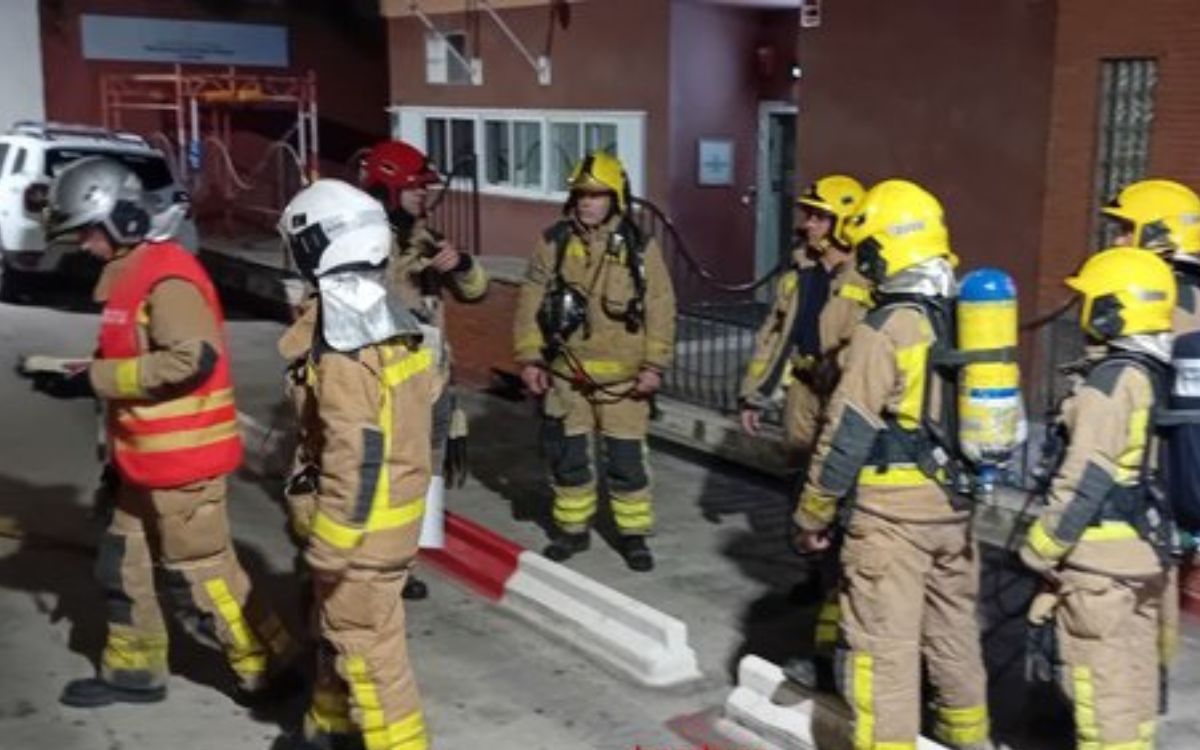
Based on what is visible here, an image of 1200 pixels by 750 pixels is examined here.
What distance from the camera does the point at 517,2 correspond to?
15250mm

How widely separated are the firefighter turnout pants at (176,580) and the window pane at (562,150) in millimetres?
10283


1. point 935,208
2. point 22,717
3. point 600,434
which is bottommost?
point 22,717

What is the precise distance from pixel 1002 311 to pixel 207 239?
17.2 metres

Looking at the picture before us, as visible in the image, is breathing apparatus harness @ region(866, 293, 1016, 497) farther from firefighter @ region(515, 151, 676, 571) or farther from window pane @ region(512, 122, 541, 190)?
window pane @ region(512, 122, 541, 190)

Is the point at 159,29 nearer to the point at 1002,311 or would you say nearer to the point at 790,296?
the point at 790,296

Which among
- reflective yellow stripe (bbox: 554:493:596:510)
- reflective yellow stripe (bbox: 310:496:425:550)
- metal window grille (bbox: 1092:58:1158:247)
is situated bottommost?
reflective yellow stripe (bbox: 554:493:596:510)

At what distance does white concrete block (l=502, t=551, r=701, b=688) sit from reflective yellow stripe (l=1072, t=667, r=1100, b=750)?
1.65m

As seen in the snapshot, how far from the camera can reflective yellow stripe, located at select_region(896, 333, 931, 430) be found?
405cm

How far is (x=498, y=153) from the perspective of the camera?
52.8ft

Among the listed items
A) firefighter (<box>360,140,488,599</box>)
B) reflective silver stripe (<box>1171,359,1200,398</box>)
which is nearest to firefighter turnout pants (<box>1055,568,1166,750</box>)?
reflective silver stripe (<box>1171,359,1200,398</box>)

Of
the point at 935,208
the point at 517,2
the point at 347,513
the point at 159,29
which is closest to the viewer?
the point at 347,513

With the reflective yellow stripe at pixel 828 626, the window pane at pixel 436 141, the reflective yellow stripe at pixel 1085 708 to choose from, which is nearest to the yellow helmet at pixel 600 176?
the reflective yellow stripe at pixel 828 626

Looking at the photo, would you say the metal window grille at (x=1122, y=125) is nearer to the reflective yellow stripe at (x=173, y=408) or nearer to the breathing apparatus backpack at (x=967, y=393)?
the breathing apparatus backpack at (x=967, y=393)

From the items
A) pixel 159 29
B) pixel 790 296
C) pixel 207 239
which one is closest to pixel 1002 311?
pixel 790 296
